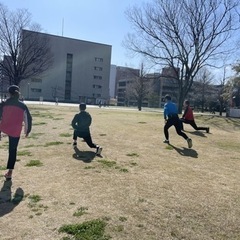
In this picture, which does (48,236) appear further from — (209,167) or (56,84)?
(56,84)

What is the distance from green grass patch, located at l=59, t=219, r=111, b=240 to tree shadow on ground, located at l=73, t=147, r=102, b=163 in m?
3.51

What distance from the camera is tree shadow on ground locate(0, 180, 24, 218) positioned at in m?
4.44

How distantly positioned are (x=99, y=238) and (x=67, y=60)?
91.0 meters

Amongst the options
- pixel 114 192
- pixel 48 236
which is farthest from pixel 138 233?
pixel 114 192

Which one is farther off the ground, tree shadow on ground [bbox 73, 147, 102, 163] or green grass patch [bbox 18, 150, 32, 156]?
tree shadow on ground [bbox 73, 147, 102, 163]

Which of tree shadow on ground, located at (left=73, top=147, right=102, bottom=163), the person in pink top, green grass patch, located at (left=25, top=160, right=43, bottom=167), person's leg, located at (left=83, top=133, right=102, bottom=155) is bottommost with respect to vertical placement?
green grass patch, located at (left=25, top=160, right=43, bottom=167)

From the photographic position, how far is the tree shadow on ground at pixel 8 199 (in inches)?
175

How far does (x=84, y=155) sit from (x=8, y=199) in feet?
11.1

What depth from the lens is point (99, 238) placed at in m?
3.60

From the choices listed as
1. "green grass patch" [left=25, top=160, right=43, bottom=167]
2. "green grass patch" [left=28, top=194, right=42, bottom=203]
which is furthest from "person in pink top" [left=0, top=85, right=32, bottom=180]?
"green grass patch" [left=28, top=194, right=42, bottom=203]

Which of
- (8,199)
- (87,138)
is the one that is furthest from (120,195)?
(87,138)

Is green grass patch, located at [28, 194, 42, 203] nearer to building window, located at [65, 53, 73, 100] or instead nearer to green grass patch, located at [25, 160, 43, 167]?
green grass patch, located at [25, 160, 43, 167]

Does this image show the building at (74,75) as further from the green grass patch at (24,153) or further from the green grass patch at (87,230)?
the green grass patch at (87,230)

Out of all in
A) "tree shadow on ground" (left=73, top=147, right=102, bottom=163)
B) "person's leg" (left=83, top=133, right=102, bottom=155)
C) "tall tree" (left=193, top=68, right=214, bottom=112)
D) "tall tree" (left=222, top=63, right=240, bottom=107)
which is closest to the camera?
"tree shadow on ground" (left=73, top=147, right=102, bottom=163)
